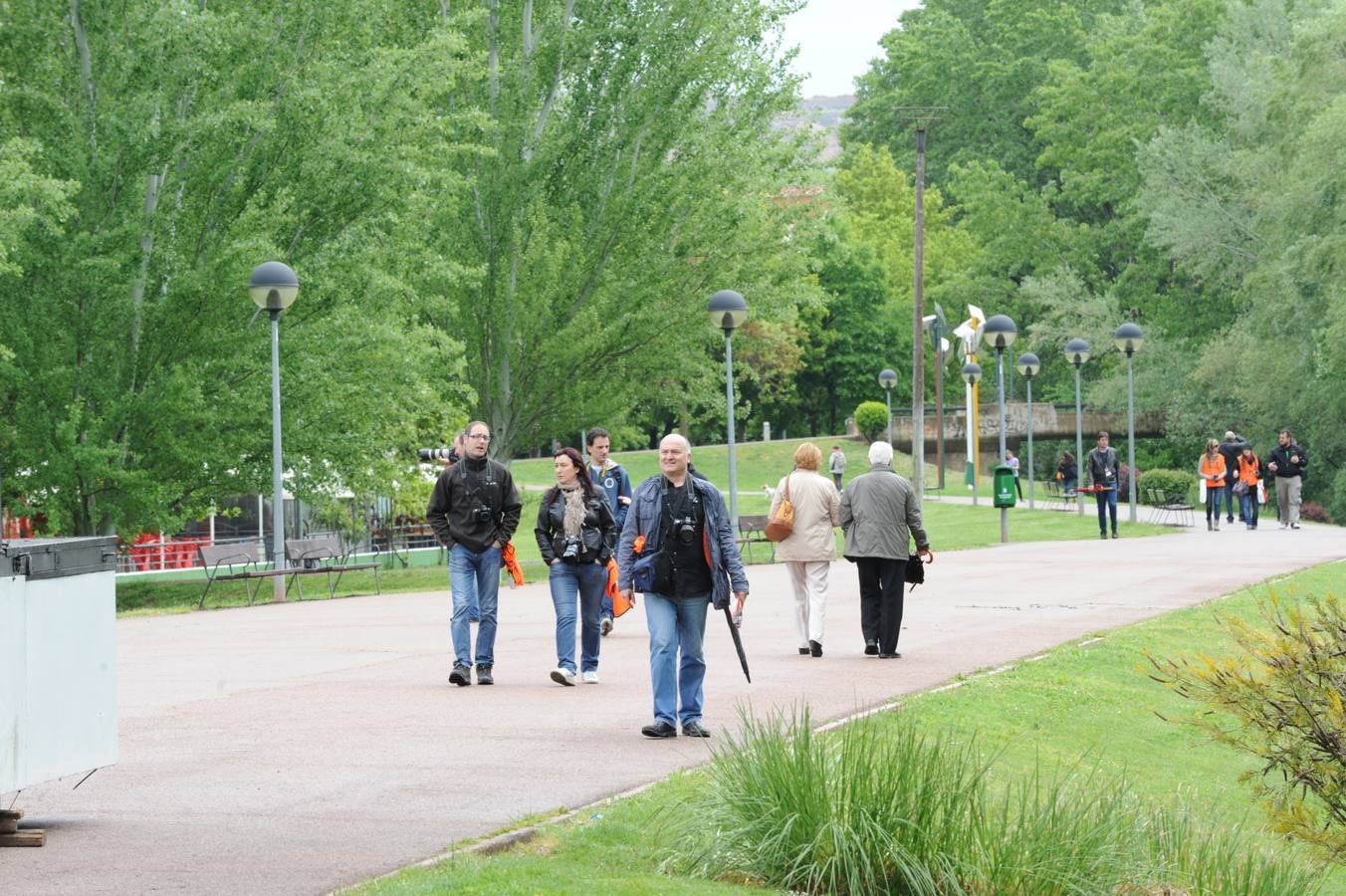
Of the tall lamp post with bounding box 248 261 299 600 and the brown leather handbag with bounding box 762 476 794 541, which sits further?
the tall lamp post with bounding box 248 261 299 600

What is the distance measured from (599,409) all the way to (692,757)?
2634 cm

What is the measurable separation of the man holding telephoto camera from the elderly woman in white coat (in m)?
2.82

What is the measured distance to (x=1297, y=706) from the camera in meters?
8.26

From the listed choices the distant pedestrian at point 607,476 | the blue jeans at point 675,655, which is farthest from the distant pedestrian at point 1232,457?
the blue jeans at point 675,655

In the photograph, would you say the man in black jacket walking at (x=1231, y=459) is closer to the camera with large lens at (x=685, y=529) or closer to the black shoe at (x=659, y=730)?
the camera with large lens at (x=685, y=529)

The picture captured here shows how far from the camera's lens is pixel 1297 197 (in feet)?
163

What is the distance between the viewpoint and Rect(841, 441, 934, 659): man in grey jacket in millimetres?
15508

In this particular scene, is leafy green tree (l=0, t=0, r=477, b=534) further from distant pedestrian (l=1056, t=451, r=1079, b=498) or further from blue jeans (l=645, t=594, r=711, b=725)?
distant pedestrian (l=1056, t=451, r=1079, b=498)

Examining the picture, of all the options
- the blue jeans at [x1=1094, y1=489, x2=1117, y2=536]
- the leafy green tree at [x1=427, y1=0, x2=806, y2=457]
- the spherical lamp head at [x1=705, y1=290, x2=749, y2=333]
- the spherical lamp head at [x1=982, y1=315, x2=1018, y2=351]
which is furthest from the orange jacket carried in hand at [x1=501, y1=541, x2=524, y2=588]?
the spherical lamp head at [x1=982, y1=315, x2=1018, y2=351]

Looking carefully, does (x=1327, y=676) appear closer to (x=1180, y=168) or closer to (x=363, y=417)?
(x=363, y=417)

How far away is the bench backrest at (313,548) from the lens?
28.3 metres

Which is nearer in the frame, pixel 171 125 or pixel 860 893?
pixel 860 893

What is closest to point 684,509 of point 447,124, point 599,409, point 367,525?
point 447,124

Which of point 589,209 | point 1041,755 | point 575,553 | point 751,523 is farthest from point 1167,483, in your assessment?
point 1041,755
